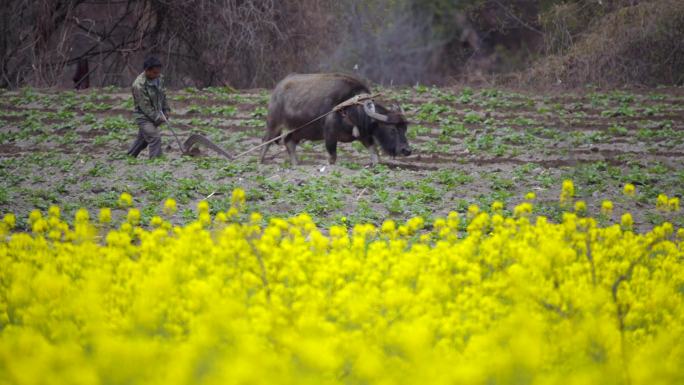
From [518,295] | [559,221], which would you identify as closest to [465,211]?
[559,221]

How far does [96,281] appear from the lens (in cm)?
776

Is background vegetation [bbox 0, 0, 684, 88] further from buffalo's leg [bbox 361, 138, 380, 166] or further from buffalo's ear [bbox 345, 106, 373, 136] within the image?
buffalo's ear [bbox 345, 106, 373, 136]

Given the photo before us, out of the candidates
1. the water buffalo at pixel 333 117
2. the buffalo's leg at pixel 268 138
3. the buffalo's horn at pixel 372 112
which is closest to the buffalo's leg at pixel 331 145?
the water buffalo at pixel 333 117

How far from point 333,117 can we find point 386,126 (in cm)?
85

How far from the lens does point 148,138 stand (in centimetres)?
1772

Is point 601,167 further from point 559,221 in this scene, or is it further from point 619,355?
point 619,355

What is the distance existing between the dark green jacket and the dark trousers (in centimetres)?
11

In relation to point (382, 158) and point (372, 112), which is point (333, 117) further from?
point (382, 158)

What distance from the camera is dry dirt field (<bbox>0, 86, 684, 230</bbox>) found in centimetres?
1468

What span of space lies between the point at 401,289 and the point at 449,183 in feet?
26.7

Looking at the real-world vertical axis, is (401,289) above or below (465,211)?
above

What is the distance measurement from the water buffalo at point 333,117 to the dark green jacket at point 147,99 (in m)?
2.09

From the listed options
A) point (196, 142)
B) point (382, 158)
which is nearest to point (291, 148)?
point (196, 142)

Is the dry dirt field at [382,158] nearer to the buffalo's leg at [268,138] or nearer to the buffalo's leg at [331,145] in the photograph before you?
the buffalo's leg at [268,138]
